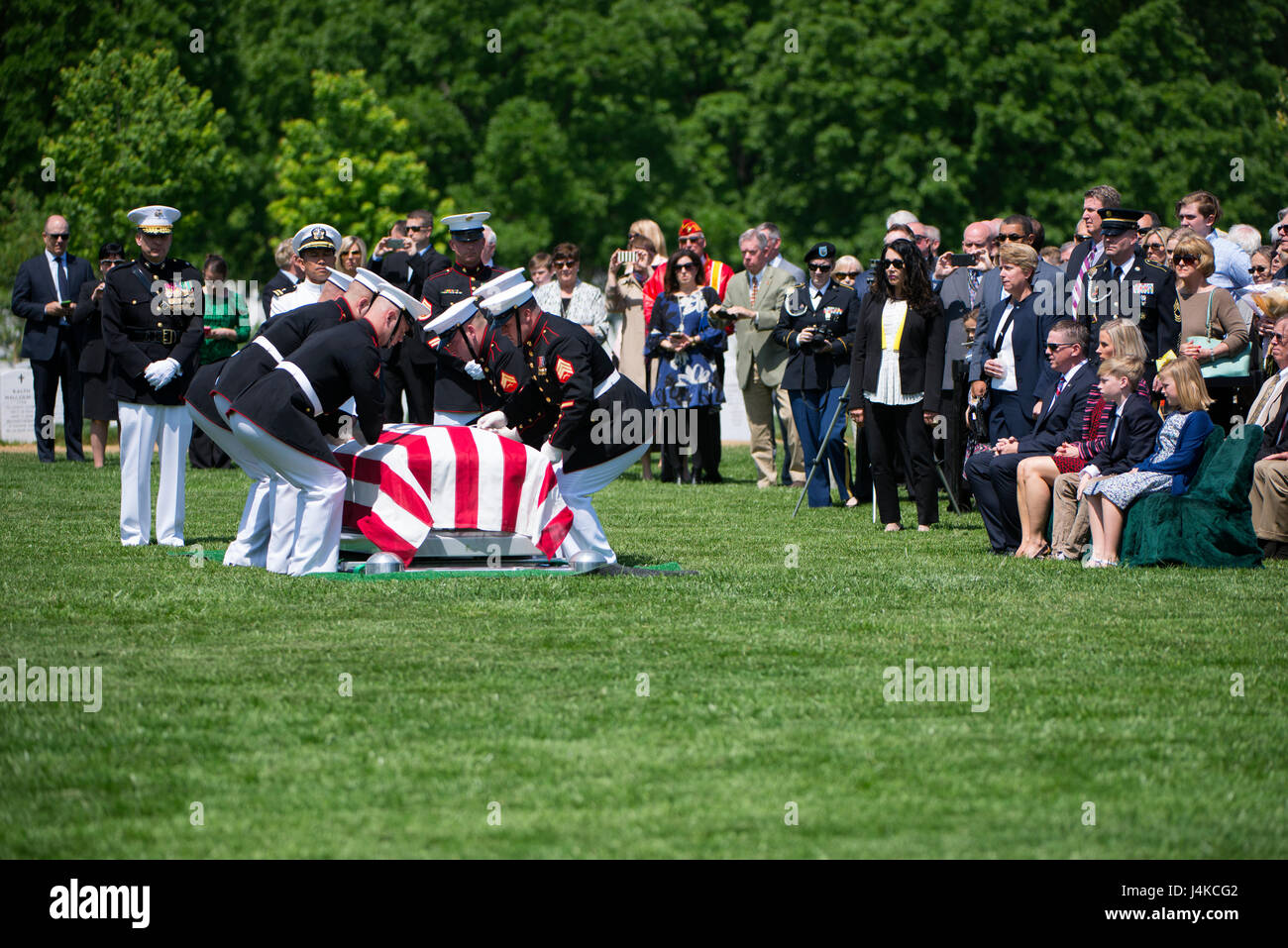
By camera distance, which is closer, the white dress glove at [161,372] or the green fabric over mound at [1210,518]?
the green fabric over mound at [1210,518]

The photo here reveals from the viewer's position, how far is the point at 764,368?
18.3 metres

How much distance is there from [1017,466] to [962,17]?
34.3 meters

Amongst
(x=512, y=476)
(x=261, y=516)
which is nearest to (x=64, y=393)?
(x=261, y=516)

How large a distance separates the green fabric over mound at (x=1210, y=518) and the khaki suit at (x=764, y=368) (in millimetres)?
6895

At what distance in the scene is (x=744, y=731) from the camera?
6770 mm

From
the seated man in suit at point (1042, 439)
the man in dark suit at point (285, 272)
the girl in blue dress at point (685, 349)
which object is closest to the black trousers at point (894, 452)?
the seated man in suit at point (1042, 439)

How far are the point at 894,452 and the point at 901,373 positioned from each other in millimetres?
710

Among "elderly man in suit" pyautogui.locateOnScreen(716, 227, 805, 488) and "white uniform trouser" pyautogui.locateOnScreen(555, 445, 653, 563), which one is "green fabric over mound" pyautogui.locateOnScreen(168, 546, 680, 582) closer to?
"white uniform trouser" pyautogui.locateOnScreen(555, 445, 653, 563)

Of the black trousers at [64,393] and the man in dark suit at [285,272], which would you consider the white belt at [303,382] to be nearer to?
the man in dark suit at [285,272]

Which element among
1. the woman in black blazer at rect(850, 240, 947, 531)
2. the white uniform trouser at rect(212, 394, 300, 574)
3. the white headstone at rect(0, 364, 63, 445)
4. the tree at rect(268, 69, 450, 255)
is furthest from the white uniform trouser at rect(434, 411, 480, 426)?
the tree at rect(268, 69, 450, 255)

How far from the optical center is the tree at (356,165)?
1802 inches

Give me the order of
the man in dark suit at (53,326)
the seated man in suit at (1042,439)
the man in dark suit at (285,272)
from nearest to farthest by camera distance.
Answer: the seated man in suit at (1042,439) < the man in dark suit at (285,272) < the man in dark suit at (53,326)

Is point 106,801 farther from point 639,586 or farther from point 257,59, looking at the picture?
point 257,59

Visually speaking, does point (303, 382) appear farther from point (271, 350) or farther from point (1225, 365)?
point (1225, 365)
